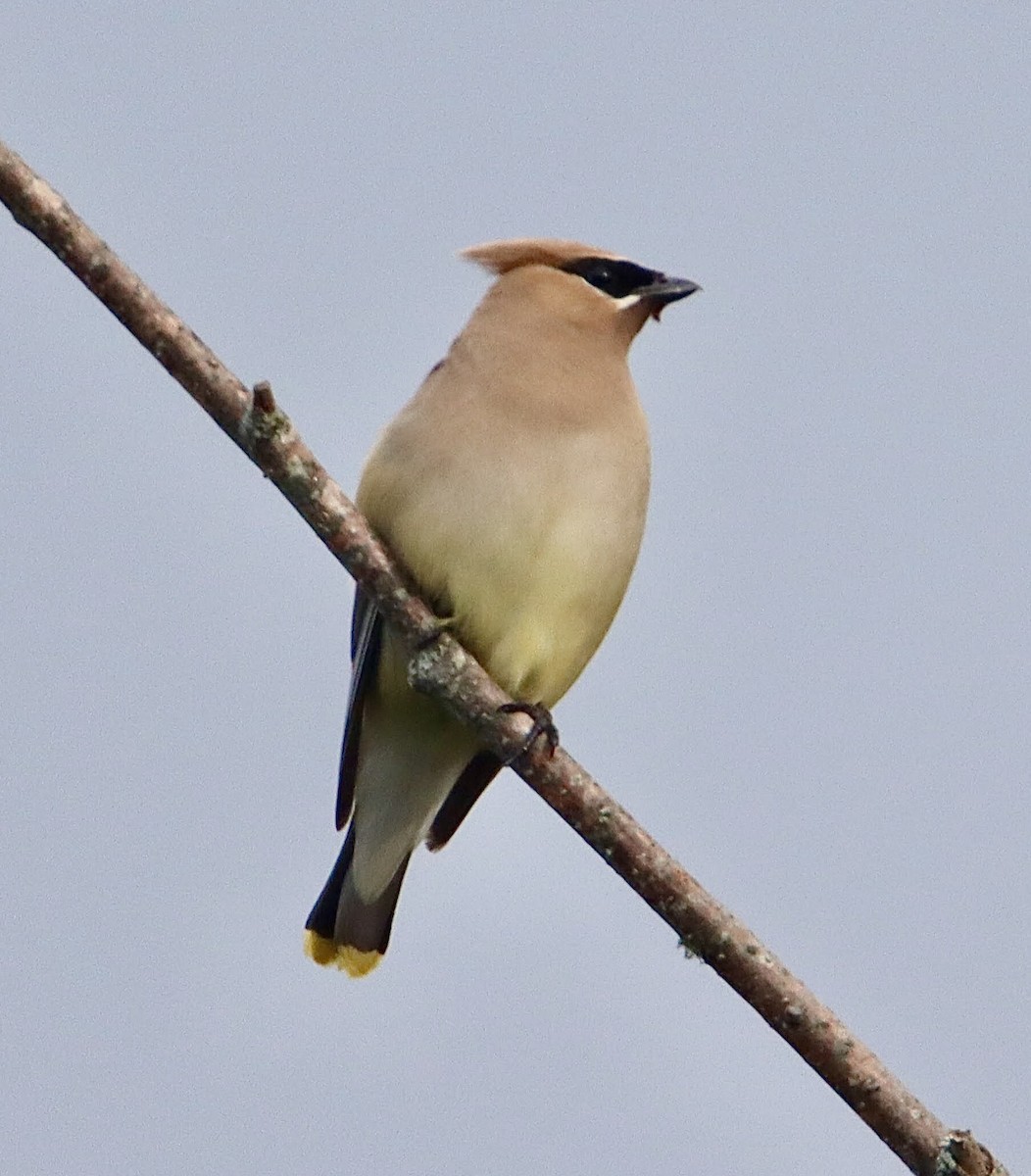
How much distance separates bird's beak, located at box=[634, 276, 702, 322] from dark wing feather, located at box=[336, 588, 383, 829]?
118 cm

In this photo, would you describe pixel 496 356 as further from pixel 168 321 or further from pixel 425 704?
pixel 168 321

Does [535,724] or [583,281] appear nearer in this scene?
[535,724]

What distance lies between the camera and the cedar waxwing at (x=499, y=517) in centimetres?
507

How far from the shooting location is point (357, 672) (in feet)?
17.8

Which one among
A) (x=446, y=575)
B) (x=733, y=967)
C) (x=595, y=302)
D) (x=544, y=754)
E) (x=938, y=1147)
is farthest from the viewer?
(x=595, y=302)

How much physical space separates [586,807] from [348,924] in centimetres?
189

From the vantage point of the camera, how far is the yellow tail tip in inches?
239

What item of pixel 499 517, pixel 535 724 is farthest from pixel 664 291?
pixel 535 724

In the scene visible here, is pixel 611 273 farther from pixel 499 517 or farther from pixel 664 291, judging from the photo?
pixel 499 517

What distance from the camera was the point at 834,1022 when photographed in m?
4.02

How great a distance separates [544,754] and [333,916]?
5.86 feet

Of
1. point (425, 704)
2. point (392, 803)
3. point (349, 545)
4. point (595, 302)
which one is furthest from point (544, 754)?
point (595, 302)

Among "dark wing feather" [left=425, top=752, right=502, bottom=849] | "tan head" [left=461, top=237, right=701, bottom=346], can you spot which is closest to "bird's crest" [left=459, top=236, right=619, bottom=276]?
"tan head" [left=461, top=237, right=701, bottom=346]

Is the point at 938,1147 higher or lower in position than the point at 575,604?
lower
